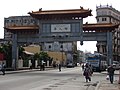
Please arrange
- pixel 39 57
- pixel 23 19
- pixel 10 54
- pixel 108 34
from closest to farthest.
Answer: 1. pixel 108 34
2. pixel 10 54
3. pixel 39 57
4. pixel 23 19

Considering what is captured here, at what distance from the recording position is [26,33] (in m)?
58.7

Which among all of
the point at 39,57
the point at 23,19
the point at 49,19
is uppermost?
the point at 23,19

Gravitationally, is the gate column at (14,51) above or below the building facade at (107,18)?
below

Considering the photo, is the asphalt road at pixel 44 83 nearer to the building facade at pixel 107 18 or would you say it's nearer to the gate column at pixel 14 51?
the gate column at pixel 14 51

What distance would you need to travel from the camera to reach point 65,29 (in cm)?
5522

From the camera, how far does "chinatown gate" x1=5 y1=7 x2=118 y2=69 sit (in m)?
55.0

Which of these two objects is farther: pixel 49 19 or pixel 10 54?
pixel 10 54

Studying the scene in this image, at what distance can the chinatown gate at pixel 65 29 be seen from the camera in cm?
5500

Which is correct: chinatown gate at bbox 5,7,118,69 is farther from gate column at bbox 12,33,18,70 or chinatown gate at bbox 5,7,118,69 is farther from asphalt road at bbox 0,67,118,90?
asphalt road at bbox 0,67,118,90

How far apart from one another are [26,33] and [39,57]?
29.0 m

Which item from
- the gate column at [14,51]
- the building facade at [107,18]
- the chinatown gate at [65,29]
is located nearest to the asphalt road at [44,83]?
the chinatown gate at [65,29]

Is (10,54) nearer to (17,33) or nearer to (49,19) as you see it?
(17,33)

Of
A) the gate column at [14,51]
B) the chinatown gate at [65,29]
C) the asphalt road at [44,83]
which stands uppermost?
the chinatown gate at [65,29]

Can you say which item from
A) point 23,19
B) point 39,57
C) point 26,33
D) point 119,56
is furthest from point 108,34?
point 23,19
